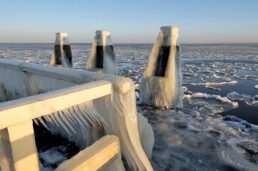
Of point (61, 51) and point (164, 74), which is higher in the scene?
point (61, 51)

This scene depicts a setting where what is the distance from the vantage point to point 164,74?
500cm

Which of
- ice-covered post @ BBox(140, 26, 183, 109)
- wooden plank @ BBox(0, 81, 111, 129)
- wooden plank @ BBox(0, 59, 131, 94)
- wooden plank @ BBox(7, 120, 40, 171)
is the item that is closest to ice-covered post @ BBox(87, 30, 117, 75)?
ice-covered post @ BBox(140, 26, 183, 109)

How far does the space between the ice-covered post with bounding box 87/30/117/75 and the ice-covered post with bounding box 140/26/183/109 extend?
1.35 m

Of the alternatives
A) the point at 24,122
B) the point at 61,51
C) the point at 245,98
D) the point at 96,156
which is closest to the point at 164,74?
the point at 96,156

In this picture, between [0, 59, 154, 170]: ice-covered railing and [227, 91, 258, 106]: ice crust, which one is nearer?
[0, 59, 154, 170]: ice-covered railing

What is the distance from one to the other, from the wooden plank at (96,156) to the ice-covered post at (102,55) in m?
3.99

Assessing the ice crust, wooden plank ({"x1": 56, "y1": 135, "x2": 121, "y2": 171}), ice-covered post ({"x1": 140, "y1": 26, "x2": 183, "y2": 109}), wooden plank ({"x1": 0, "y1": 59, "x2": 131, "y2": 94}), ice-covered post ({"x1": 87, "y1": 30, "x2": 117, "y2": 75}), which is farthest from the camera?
the ice crust

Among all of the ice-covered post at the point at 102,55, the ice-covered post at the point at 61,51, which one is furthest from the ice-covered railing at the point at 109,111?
the ice-covered post at the point at 61,51

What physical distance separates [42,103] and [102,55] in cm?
458

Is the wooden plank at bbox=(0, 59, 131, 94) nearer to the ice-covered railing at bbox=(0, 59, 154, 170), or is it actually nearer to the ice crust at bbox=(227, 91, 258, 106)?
the ice-covered railing at bbox=(0, 59, 154, 170)

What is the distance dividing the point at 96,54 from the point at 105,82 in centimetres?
424

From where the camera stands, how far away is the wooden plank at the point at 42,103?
1.19 m

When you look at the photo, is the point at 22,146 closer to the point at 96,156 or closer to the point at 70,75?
the point at 96,156

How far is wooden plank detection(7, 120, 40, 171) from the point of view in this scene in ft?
4.09
